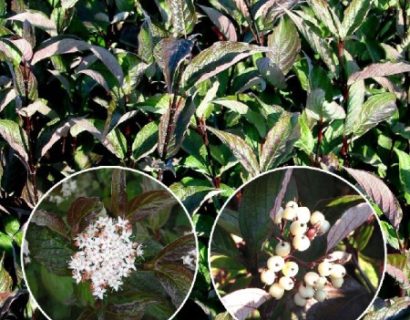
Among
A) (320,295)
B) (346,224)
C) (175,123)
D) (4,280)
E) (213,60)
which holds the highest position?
(213,60)

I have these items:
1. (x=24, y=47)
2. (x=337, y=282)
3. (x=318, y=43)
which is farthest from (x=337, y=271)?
(x=24, y=47)

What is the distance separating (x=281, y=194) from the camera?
1400 mm

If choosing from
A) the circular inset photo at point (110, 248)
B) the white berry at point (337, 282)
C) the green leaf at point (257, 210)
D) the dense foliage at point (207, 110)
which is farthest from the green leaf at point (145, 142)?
the white berry at point (337, 282)

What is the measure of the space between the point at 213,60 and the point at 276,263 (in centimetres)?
38

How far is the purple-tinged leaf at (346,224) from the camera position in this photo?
1.40 metres

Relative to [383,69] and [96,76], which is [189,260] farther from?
[383,69]

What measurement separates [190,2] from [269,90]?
0.29 m

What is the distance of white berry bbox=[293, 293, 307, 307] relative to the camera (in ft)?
4.65

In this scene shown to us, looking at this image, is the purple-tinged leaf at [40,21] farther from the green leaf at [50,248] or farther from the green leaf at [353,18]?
the green leaf at [353,18]

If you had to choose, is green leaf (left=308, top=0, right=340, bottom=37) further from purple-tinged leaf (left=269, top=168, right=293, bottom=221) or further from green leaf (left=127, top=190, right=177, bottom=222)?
green leaf (left=127, top=190, right=177, bottom=222)

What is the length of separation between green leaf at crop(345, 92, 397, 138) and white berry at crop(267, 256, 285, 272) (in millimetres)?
351

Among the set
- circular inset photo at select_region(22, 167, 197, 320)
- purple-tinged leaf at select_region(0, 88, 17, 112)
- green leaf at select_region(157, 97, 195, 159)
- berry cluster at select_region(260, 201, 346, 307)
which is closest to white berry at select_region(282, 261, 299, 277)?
berry cluster at select_region(260, 201, 346, 307)

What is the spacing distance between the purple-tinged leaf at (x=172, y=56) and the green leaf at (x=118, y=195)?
0.60 feet

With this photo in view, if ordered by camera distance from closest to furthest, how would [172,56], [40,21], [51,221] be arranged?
[172,56] → [51,221] → [40,21]
